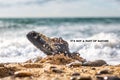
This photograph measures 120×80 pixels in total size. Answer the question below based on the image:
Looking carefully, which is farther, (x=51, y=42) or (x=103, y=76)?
(x=51, y=42)

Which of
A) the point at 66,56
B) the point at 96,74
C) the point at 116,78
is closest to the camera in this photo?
the point at 116,78

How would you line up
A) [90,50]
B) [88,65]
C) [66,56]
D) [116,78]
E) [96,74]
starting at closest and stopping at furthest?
[116,78] → [96,74] → [88,65] → [66,56] → [90,50]

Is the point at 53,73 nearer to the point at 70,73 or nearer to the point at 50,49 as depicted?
the point at 70,73

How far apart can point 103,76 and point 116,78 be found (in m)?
0.37

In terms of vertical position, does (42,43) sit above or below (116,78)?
above

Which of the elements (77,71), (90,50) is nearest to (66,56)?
(77,71)

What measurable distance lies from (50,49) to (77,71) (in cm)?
313

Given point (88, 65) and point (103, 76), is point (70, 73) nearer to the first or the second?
point (103, 76)

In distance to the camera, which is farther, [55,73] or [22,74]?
[55,73]

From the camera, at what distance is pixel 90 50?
14.7 meters

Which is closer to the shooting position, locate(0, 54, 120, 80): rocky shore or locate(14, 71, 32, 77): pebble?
locate(0, 54, 120, 80): rocky shore

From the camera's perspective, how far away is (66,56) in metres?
10.2

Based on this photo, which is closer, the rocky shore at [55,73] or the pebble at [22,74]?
the rocky shore at [55,73]

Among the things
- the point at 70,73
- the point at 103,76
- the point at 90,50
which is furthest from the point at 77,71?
the point at 90,50
